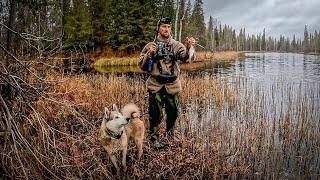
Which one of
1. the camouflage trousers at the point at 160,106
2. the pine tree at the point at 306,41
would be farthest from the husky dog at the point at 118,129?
the pine tree at the point at 306,41

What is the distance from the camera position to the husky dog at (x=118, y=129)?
16.0 feet

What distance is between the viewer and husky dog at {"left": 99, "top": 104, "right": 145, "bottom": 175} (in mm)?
4871

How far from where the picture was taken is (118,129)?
4.90 meters

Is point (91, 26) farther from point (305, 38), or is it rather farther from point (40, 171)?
point (305, 38)

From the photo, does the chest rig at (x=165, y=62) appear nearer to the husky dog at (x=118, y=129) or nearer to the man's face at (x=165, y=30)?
the man's face at (x=165, y=30)

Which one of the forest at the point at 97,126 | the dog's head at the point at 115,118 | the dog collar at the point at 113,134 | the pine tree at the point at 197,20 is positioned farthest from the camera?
the pine tree at the point at 197,20

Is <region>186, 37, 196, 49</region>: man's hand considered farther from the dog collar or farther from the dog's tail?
the dog collar

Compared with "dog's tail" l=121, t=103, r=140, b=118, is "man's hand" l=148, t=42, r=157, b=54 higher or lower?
higher

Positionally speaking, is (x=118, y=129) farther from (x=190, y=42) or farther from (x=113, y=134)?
(x=190, y=42)

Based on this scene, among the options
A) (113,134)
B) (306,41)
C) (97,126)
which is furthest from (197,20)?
(306,41)

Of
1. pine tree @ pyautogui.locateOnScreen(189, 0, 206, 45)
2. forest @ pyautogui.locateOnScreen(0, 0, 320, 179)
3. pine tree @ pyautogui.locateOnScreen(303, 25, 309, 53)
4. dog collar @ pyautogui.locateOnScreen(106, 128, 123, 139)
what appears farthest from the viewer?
pine tree @ pyautogui.locateOnScreen(303, 25, 309, 53)

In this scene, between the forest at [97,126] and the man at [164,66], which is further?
the man at [164,66]

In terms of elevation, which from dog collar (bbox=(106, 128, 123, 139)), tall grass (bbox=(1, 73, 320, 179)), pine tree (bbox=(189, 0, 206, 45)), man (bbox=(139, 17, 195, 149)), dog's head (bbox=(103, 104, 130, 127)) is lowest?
tall grass (bbox=(1, 73, 320, 179))

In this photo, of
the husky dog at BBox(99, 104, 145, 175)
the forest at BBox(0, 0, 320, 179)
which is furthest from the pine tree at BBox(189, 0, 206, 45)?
the husky dog at BBox(99, 104, 145, 175)
